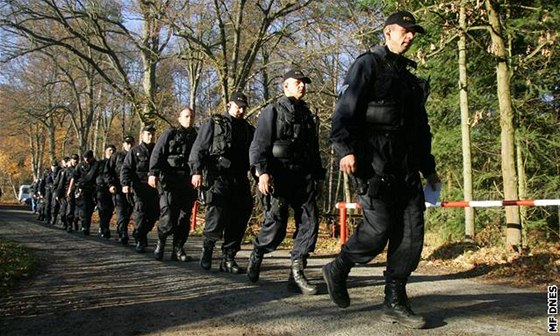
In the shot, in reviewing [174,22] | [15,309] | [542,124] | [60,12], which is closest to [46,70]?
[60,12]

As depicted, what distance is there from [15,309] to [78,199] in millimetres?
9959

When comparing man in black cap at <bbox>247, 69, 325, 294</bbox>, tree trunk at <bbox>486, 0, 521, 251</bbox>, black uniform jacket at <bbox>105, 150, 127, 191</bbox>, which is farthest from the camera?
black uniform jacket at <bbox>105, 150, 127, 191</bbox>

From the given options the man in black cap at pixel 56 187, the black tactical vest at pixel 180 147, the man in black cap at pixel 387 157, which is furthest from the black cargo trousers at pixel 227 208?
the man in black cap at pixel 56 187

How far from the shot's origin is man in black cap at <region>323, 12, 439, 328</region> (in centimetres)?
363

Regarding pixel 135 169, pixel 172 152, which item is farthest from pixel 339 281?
pixel 135 169

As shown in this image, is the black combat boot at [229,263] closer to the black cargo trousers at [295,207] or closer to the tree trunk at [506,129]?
the black cargo trousers at [295,207]

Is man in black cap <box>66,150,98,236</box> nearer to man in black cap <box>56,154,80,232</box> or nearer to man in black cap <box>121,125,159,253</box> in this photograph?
man in black cap <box>56,154,80,232</box>

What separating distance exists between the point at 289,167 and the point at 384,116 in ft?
5.22

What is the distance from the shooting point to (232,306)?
414 centimetres

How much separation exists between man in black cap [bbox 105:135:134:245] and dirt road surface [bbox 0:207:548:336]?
3947 mm

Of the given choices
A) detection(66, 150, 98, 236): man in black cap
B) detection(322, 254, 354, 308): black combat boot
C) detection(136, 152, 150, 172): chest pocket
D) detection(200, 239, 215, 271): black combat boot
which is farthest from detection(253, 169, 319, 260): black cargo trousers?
detection(66, 150, 98, 236): man in black cap

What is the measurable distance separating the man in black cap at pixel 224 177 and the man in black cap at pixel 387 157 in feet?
8.94

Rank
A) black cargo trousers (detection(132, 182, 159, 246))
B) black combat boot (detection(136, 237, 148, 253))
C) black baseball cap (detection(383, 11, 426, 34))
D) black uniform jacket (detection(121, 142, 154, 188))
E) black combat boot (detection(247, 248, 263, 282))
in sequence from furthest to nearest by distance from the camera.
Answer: black uniform jacket (detection(121, 142, 154, 188)), black cargo trousers (detection(132, 182, 159, 246)), black combat boot (detection(136, 237, 148, 253)), black combat boot (detection(247, 248, 263, 282)), black baseball cap (detection(383, 11, 426, 34))

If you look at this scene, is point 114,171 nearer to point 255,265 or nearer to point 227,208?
point 227,208
